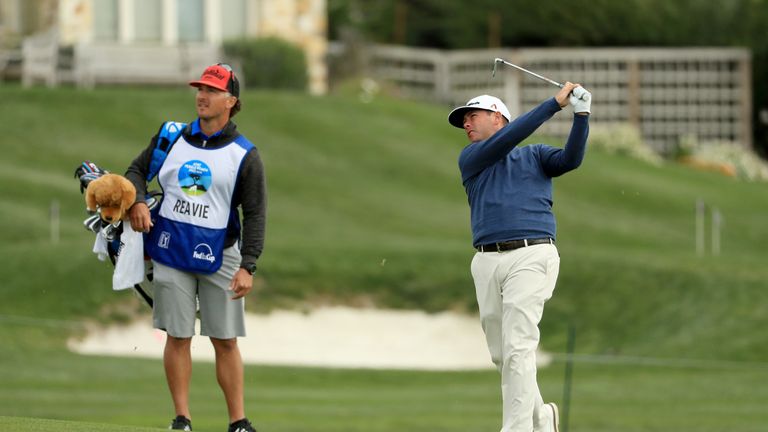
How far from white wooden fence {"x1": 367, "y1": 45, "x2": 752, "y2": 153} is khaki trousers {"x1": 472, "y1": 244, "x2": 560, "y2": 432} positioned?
26.7 meters

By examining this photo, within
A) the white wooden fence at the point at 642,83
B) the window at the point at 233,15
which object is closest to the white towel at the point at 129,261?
the window at the point at 233,15

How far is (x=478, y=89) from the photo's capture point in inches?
1409

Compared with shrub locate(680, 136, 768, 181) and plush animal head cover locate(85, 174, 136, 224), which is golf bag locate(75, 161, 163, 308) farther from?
shrub locate(680, 136, 768, 181)

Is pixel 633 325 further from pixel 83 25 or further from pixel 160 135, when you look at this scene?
pixel 83 25

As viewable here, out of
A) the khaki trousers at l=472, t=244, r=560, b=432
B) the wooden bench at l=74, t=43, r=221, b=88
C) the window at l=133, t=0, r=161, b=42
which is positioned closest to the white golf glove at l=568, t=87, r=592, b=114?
the khaki trousers at l=472, t=244, r=560, b=432

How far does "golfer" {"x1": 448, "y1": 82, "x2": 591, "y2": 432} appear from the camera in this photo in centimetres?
905

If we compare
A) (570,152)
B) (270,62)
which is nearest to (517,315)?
(570,152)

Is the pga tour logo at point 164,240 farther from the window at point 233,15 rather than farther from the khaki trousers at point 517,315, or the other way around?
the window at point 233,15

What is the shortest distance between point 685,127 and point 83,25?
1294 cm

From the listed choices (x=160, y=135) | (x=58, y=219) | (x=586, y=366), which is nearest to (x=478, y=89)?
(x=58, y=219)

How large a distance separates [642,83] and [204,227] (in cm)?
2781

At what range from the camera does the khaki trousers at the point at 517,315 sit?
9047 millimetres

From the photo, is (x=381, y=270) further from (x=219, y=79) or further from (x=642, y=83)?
(x=642, y=83)

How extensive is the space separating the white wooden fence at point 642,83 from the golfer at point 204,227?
26384 mm
